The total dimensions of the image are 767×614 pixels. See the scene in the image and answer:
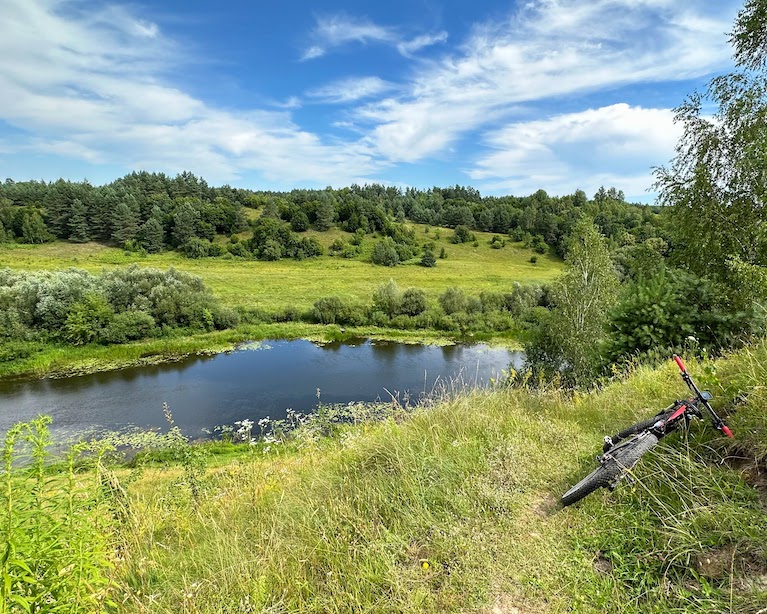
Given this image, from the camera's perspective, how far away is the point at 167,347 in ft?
105

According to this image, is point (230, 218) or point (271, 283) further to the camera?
point (230, 218)

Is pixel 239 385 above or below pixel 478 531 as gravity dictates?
below

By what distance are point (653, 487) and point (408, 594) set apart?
2.23 m

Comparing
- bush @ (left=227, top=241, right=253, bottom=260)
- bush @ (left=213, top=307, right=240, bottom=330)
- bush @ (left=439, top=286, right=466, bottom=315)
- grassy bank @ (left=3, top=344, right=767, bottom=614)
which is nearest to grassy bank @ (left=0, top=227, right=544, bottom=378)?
bush @ (left=213, top=307, right=240, bottom=330)

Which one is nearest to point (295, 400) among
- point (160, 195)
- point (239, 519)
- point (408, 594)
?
point (239, 519)

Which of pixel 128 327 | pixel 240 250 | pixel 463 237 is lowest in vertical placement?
pixel 128 327

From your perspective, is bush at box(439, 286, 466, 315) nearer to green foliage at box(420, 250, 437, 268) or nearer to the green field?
the green field

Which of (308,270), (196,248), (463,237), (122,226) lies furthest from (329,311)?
(122,226)

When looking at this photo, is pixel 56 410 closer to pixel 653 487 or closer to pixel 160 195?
pixel 653 487

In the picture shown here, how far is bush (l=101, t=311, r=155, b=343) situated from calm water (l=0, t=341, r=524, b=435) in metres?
5.68

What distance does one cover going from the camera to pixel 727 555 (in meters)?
2.67

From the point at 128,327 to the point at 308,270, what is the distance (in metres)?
33.0

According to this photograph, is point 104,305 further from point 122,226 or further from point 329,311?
point 122,226

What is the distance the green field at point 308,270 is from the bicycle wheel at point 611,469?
4019 centimetres
